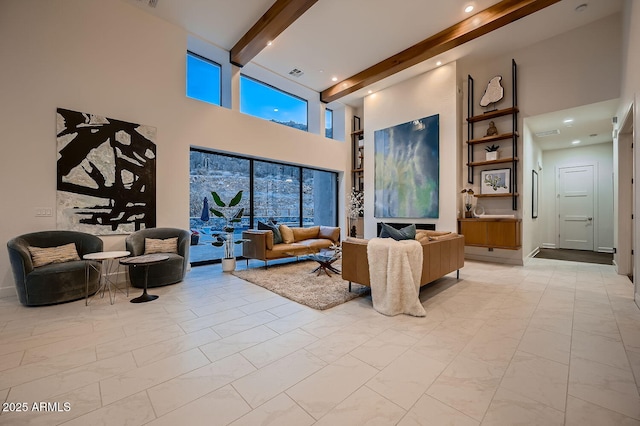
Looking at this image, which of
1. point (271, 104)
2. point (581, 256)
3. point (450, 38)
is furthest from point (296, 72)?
point (581, 256)

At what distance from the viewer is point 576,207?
7703 millimetres

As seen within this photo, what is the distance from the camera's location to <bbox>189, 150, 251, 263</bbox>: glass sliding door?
18.4 ft

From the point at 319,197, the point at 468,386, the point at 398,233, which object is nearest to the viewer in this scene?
the point at 468,386

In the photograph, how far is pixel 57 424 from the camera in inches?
56.2

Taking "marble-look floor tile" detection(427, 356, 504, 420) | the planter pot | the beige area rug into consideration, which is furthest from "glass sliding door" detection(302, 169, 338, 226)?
"marble-look floor tile" detection(427, 356, 504, 420)

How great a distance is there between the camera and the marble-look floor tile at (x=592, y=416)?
1.44 metres

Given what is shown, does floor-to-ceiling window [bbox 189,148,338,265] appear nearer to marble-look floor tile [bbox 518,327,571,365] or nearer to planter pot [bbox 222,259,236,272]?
planter pot [bbox 222,259,236,272]

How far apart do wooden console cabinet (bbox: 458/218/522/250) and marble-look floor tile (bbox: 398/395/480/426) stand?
489 centimetres

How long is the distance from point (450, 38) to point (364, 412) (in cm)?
610

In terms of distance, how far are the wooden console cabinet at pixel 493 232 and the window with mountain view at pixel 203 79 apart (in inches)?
250

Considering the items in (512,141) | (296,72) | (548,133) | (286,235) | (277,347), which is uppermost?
(296,72)

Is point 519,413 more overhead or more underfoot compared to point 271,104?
more underfoot

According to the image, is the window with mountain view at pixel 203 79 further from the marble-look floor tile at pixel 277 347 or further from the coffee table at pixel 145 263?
the marble-look floor tile at pixel 277 347

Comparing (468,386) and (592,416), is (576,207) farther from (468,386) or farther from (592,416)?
(468,386)
